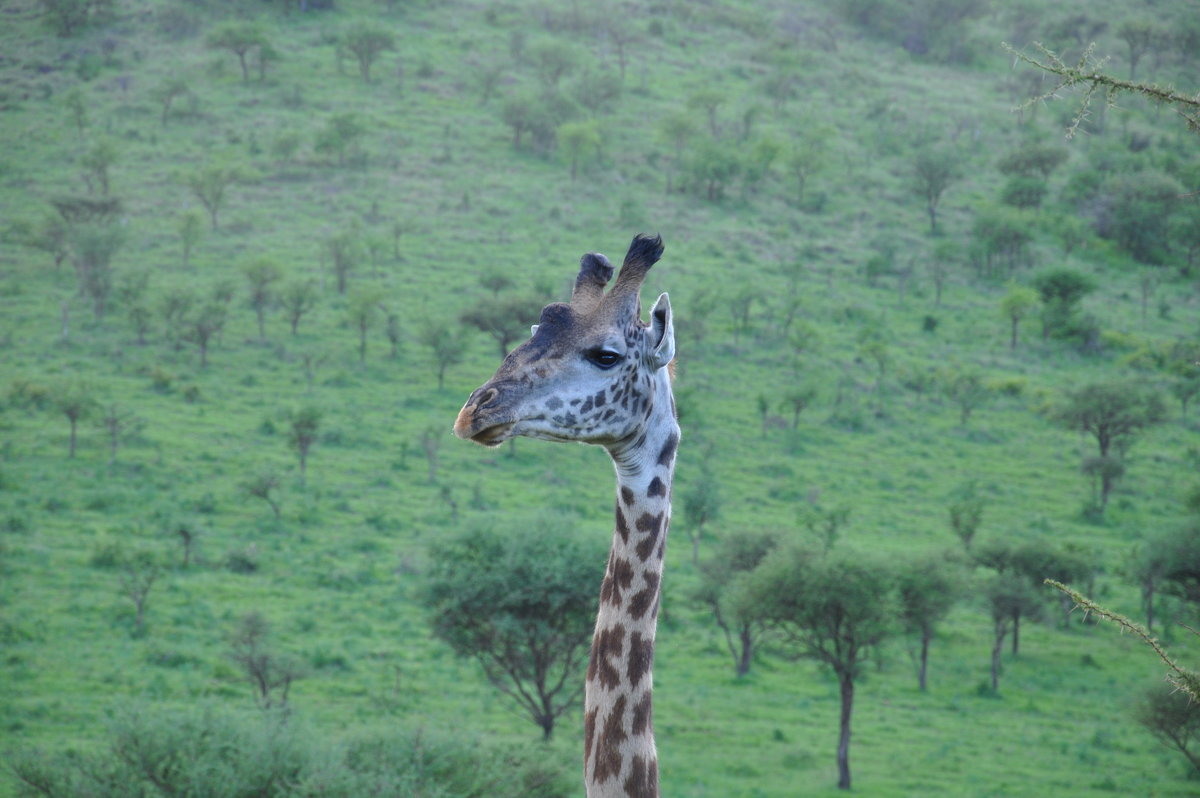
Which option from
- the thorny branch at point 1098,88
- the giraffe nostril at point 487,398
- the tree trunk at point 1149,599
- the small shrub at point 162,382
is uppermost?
the thorny branch at point 1098,88

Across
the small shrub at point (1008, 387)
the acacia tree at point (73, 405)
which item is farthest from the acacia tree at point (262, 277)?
the small shrub at point (1008, 387)

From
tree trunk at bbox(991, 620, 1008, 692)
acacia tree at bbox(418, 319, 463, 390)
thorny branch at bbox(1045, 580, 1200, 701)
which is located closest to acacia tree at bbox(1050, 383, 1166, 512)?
tree trunk at bbox(991, 620, 1008, 692)

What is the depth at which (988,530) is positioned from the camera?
4694 centimetres

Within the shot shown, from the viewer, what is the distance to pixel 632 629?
19.7ft

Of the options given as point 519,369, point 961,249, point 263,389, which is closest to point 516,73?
point 961,249

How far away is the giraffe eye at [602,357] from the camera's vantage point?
559 centimetres

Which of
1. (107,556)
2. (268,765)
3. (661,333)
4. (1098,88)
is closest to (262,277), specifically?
(107,556)

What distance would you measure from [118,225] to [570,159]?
91.6 feet

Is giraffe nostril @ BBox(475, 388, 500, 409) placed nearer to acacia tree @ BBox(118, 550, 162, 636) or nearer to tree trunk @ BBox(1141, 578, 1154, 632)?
acacia tree @ BBox(118, 550, 162, 636)

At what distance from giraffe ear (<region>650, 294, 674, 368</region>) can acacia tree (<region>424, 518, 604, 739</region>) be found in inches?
946

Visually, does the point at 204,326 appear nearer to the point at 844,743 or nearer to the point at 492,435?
the point at 844,743

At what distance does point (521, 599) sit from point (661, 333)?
24.7 meters

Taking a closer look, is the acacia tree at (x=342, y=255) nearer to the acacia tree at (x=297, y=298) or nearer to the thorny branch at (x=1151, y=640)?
the acacia tree at (x=297, y=298)

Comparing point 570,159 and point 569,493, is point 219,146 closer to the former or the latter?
point 570,159
